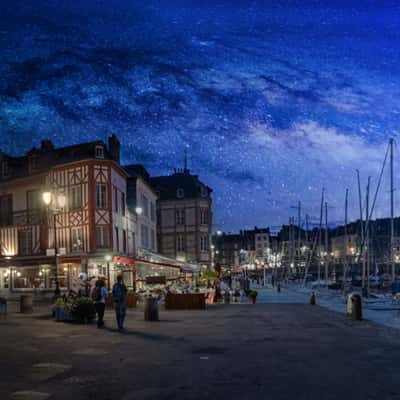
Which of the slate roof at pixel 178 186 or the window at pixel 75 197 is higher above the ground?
the slate roof at pixel 178 186

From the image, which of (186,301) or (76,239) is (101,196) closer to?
(76,239)

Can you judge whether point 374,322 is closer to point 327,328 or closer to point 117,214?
point 327,328

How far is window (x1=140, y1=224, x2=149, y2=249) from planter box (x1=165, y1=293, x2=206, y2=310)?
22.5 meters

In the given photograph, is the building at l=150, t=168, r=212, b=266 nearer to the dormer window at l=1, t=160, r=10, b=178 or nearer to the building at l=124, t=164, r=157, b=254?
the building at l=124, t=164, r=157, b=254

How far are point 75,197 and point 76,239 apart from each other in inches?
→ 115

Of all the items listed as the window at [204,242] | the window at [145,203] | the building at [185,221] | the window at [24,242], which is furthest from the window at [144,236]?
the window at [204,242]

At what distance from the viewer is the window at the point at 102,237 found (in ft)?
123

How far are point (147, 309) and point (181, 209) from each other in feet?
163

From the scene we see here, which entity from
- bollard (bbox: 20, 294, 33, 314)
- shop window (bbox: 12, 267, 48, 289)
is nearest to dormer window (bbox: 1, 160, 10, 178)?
shop window (bbox: 12, 267, 48, 289)

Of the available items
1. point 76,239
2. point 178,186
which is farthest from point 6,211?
point 178,186

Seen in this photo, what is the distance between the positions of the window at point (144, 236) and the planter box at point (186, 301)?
2253 cm

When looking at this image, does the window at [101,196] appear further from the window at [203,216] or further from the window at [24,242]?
the window at [203,216]

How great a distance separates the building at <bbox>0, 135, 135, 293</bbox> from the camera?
37531 mm

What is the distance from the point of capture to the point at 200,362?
11.2 meters
